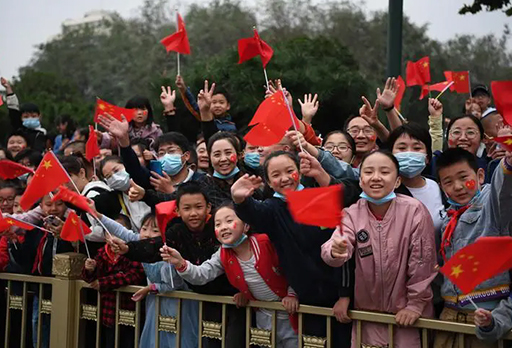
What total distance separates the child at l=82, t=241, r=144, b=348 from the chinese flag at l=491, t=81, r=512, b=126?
115 inches

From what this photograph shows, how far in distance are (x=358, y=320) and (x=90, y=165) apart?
450 centimetres

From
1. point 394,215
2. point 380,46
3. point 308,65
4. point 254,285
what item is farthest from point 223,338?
point 380,46

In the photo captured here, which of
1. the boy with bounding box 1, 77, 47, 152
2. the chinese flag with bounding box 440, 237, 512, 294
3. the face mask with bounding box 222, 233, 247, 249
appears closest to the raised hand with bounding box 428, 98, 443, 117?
the face mask with bounding box 222, 233, 247, 249

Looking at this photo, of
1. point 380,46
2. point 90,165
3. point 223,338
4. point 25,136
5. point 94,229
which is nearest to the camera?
point 223,338

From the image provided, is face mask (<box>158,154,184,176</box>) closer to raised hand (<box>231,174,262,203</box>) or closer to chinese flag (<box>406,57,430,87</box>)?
raised hand (<box>231,174,262,203</box>)

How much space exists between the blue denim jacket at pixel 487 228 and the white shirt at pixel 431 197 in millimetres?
548

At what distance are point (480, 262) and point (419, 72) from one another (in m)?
4.63

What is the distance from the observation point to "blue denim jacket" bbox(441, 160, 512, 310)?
164 inches

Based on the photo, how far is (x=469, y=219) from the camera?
179 inches

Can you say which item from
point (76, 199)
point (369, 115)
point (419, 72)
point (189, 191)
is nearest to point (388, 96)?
point (369, 115)

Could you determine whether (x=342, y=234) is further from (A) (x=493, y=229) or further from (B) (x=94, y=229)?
(B) (x=94, y=229)

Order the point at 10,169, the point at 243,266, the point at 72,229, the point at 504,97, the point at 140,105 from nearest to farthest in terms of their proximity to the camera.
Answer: the point at 504,97 → the point at 243,266 → the point at 72,229 → the point at 10,169 → the point at 140,105

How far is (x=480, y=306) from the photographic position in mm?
4371

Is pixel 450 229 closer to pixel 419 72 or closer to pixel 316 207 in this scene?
pixel 316 207
